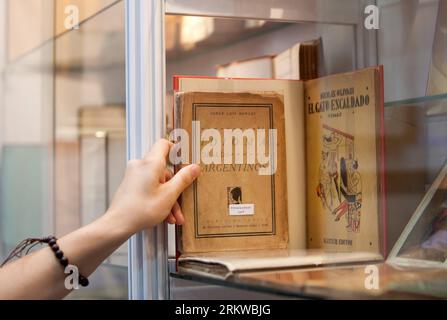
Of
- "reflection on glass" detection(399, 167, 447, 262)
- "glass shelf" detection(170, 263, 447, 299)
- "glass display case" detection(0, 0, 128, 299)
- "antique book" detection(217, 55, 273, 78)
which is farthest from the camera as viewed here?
"glass display case" detection(0, 0, 128, 299)

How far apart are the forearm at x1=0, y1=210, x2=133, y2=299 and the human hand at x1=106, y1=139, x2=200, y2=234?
0.05 feet

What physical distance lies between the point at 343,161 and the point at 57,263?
0.43 meters

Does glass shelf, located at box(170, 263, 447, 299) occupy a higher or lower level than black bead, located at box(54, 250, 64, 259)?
lower

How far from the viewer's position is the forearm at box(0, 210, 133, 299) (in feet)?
2.85

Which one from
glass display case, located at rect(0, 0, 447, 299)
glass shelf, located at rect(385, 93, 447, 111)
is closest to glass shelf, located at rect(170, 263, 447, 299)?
glass display case, located at rect(0, 0, 447, 299)

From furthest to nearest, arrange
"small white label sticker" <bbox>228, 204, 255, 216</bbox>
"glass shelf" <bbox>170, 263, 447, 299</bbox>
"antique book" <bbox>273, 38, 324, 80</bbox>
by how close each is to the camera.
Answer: "antique book" <bbox>273, 38, 324, 80</bbox>, "small white label sticker" <bbox>228, 204, 255, 216</bbox>, "glass shelf" <bbox>170, 263, 447, 299</bbox>

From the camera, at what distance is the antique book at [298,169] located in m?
0.92

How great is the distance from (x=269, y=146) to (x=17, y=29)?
112 cm

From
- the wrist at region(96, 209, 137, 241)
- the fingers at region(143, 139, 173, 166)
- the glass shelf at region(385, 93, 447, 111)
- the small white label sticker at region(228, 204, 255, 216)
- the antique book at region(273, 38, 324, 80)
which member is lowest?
the wrist at region(96, 209, 137, 241)

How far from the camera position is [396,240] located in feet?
2.94

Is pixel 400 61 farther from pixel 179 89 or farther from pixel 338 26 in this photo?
pixel 179 89

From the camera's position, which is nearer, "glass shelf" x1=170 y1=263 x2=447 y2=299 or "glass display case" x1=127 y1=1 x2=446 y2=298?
"glass shelf" x1=170 y1=263 x2=447 y2=299

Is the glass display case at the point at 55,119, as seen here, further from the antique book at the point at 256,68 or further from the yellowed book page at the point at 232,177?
the yellowed book page at the point at 232,177

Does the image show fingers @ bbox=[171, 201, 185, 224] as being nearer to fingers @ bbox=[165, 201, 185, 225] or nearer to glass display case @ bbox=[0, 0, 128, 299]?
fingers @ bbox=[165, 201, 185, 225]
